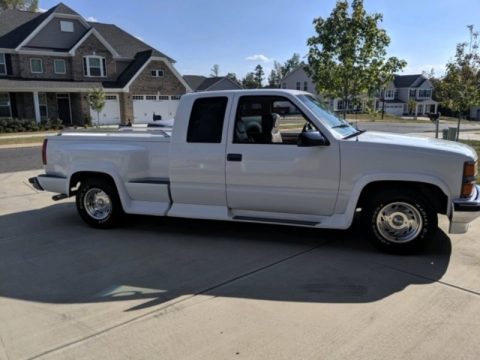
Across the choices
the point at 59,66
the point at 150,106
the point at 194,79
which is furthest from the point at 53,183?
the point at 194,79

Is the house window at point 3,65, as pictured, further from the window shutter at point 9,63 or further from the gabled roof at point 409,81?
the gabled roof at point 409,81

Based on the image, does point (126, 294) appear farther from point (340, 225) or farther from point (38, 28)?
point (38, 28)

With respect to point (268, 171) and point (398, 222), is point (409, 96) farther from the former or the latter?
point (268, 171)

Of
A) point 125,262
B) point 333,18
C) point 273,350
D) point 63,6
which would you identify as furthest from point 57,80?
point 273,350

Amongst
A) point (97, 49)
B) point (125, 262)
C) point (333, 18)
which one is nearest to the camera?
point (125, 262)

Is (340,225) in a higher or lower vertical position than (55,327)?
higher

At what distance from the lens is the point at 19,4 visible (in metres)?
56.2

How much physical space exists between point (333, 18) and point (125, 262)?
8.57 m

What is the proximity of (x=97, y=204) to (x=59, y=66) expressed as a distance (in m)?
30.4

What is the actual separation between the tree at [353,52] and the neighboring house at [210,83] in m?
38.5

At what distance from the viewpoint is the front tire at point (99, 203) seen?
21.0 ft

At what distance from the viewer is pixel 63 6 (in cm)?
3350

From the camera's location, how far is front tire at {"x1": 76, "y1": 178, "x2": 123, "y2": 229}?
252 inches

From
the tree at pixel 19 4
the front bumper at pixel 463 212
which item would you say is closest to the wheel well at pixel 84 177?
the front bumper at pixel 463 212
